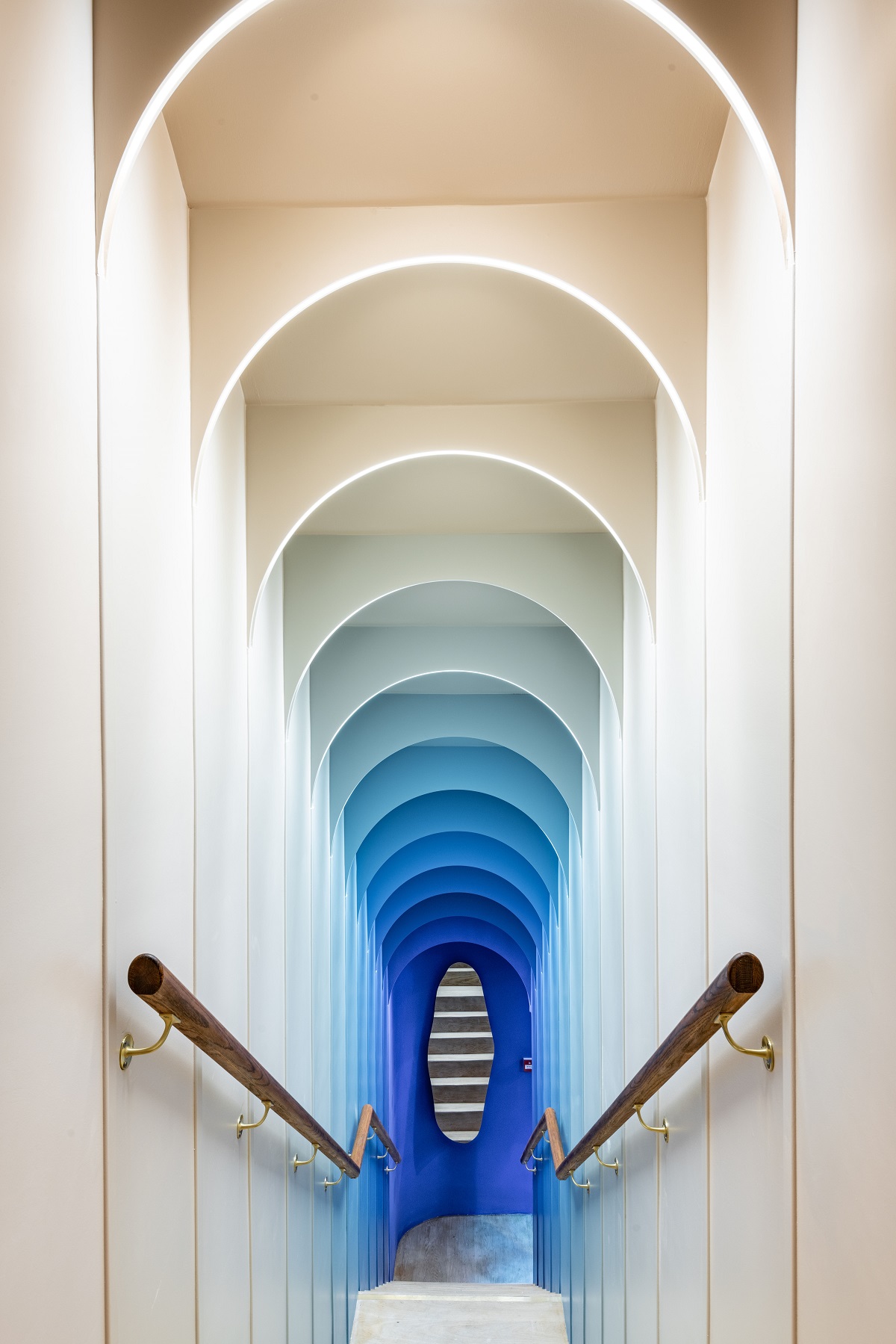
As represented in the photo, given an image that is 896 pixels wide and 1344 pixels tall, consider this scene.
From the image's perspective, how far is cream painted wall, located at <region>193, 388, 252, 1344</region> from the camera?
3008mm

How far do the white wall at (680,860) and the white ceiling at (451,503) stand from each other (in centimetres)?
93

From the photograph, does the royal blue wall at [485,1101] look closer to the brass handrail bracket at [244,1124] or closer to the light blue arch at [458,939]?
the light blue arch at [458,939]

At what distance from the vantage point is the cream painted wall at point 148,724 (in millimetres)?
2090

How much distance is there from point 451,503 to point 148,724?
2571 mm

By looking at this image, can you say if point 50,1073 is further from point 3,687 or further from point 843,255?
point 843,255

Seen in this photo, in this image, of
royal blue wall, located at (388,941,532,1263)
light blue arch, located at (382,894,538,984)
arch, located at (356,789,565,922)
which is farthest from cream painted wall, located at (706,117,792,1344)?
royal blue wall, located at (388,941,532,1263)

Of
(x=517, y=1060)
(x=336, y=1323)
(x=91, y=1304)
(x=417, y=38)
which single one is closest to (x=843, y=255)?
(x=417, y=38)

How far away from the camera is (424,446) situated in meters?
3.94

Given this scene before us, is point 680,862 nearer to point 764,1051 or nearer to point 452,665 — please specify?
point 764,1051

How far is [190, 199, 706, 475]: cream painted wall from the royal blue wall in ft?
39.5

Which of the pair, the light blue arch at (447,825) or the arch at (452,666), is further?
the light blue arch at (447,825)

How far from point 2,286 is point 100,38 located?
28.8 inches

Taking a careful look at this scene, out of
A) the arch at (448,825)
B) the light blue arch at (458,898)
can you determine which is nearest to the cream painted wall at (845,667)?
the arch at (448,825)

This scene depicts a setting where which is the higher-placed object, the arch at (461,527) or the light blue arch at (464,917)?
the arch at (461,527)
